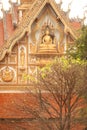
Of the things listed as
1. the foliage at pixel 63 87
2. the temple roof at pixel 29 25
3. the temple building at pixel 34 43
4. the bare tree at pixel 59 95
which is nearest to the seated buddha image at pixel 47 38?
the temple building at pixel 34 43

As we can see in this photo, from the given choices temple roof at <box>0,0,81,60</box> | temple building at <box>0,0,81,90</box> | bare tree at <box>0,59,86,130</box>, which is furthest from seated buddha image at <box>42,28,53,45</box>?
bare tree at <box>0,59,86,130</box>

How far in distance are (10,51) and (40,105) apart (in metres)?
6.35

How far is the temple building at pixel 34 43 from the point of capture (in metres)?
24.5

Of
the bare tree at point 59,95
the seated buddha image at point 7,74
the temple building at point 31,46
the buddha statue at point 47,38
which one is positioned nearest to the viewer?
the bare tree at point 59,95

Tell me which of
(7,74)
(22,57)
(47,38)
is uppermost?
(47,38)

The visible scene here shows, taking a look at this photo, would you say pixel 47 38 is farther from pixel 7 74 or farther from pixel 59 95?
pixel 59 95

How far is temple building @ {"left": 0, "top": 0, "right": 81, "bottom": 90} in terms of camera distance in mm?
24453

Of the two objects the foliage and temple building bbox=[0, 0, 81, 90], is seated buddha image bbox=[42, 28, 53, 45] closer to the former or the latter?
temple building bbox=[0, 0, 81, 90]

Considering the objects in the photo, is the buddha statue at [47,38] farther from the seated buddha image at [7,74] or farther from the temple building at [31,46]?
the seated buddha image at [7,74]

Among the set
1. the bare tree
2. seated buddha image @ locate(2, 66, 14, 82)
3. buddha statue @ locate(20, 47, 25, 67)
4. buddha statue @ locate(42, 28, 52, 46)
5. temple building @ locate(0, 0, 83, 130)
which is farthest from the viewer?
buddha statue @ locate(42, 28, 52, 46)

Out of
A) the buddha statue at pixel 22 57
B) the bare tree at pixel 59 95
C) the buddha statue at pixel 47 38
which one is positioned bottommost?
the bare tree at pixel 59 95

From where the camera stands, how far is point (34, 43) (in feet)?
81.7

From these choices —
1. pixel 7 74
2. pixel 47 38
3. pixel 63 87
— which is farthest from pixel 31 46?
pixel 63 87

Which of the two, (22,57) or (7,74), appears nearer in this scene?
(7,74)
